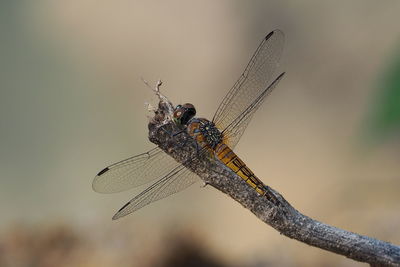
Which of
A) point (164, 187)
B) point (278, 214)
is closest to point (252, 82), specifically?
point (164, 187)

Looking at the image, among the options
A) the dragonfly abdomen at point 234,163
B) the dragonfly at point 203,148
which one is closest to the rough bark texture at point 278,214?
the dragonfly at point 203,148

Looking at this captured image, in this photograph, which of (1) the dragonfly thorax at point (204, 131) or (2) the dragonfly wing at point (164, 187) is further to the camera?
(2) the dragonfly wing at point (164, 187)

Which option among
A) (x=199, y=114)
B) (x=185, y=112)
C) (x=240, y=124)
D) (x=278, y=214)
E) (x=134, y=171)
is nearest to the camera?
(x=278, y=214)

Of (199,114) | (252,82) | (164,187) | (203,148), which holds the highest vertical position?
(199,114)

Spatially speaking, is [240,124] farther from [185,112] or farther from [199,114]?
[199,114]

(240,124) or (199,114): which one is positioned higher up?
(199,114)

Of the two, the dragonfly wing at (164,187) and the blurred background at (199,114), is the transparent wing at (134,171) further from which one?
the blurred background at (199,114)

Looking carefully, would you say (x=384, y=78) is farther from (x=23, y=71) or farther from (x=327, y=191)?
(x=23, y=71)
